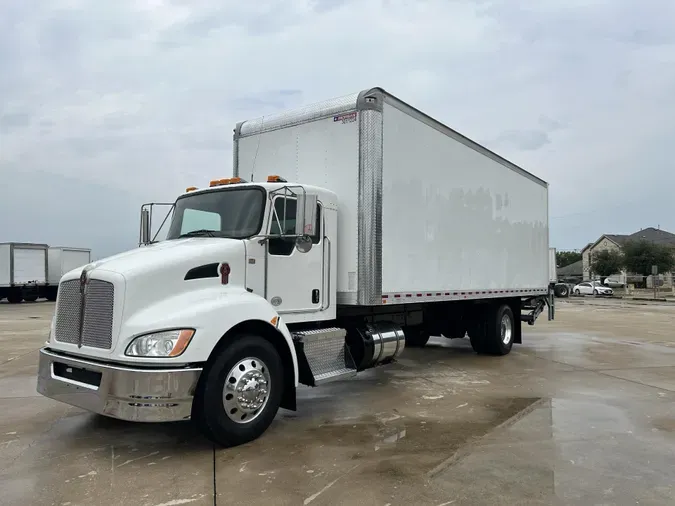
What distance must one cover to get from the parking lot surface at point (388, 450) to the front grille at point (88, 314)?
1.06 m

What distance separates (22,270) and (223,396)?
31225 millimetres

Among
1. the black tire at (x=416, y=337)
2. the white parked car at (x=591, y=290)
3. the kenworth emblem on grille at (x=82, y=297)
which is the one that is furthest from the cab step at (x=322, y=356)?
the white parked car at (x=591, y=290)

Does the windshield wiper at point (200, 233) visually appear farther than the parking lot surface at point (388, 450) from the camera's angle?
Yes

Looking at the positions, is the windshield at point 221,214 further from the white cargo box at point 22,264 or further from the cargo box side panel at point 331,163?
the white cargo box at point 22,264

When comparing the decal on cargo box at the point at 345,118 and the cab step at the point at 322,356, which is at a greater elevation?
the decal on cargo box at the point at 345,118

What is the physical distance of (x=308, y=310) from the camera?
619 centimetres

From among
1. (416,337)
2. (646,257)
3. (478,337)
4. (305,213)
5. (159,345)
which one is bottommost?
(416,337)

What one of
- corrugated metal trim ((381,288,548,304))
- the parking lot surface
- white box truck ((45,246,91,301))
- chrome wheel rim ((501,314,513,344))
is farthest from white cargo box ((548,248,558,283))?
white box truck ((45,246,91,301))

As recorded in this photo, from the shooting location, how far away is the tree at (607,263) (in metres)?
64.9

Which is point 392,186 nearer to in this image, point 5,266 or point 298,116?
point 298,116

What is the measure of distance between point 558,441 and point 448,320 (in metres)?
5.23

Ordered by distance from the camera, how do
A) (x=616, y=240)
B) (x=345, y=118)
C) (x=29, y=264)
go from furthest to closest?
(x=616, y=240), (x=29, y=264), (x=345, y=118)

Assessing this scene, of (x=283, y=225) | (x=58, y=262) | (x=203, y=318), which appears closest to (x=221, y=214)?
(x=283, y=225)

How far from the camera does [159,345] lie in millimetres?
4449
